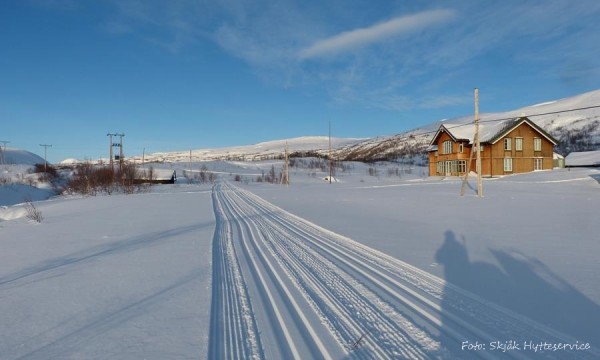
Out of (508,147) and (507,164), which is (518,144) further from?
(507,164)

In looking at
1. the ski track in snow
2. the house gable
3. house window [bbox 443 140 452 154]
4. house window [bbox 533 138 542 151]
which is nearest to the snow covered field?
the ski track in snow

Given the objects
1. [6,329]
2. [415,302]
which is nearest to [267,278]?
[415,302]

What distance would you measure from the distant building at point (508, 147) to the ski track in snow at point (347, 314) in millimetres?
42637

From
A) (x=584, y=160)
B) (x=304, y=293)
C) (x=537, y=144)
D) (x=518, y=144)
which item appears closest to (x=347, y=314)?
(x=304, y=293)

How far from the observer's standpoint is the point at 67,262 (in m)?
8.02

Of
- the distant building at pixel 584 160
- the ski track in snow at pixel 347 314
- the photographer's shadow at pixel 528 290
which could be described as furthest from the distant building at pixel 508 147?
the ski track in snow at pixel 347 314

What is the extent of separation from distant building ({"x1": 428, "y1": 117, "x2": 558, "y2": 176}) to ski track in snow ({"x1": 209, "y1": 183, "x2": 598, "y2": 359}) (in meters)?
42.6

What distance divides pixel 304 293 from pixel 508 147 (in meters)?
47.1

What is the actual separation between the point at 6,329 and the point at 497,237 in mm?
9974

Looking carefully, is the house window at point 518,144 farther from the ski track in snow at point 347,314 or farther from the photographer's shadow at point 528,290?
the ski track in snow at point 347,314

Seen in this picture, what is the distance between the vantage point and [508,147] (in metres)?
45.4

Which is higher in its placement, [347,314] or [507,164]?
[507,164]

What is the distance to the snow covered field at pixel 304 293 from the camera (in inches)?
157

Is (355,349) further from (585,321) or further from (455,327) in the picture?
(585,321)
